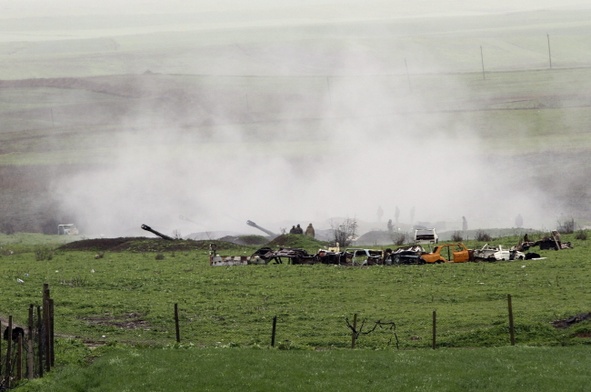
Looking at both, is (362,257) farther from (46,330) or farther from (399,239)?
(46,330)

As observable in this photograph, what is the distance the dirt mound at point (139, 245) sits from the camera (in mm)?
75750

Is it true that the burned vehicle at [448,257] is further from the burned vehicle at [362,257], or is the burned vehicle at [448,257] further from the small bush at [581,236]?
the small bush at [581,236]

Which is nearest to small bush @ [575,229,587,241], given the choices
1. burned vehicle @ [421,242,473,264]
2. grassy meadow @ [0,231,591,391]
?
grassy meadow @ [0,231,591,391]

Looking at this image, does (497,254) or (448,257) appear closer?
(497,254)

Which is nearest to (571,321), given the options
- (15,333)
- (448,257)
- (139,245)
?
(15,333)

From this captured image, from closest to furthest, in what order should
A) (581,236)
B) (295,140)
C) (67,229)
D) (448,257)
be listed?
(448,257) → (581,236) → (67,229) → (295,140)

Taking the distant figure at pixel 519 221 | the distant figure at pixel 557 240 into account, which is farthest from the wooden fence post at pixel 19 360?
the distant figure at pixel 519 221

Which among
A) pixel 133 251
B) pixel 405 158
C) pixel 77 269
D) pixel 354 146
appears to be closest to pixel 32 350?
pixel 77 269

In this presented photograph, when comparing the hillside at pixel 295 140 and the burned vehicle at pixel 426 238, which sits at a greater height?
the hillside at pixel 295 140

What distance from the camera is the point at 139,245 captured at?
252ft

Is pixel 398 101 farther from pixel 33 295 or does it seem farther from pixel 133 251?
pixel 33 295

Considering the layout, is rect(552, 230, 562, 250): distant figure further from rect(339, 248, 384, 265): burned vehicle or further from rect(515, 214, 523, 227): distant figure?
rect(515, 214, 523, 227): distant figure

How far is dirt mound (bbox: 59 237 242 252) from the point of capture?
7575 cm

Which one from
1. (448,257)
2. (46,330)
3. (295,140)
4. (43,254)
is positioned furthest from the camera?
(295,140)
